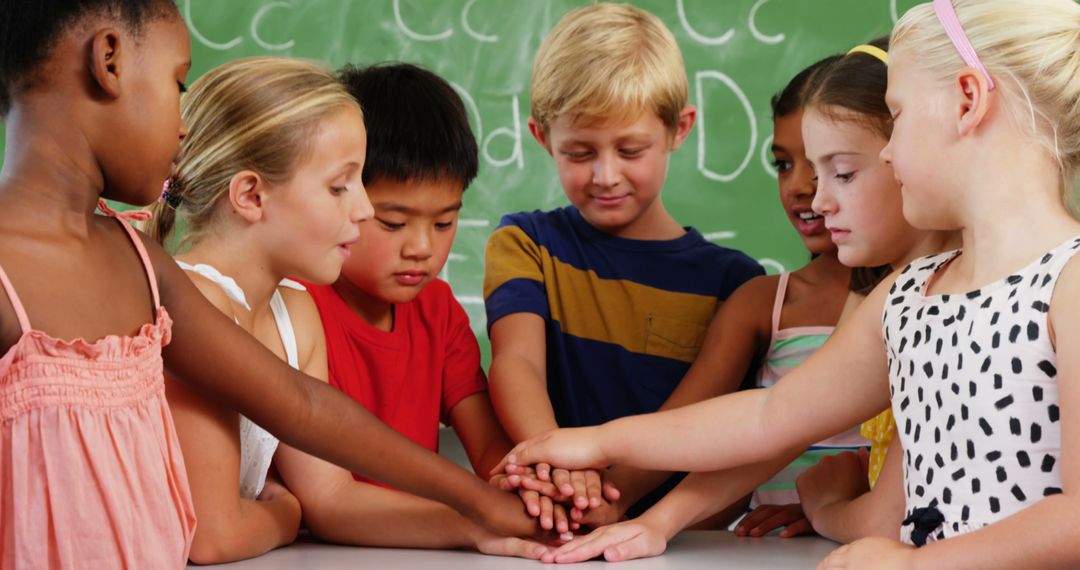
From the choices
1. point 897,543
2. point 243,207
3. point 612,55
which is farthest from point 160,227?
point 897,543

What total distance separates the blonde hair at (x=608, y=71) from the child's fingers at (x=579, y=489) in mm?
587

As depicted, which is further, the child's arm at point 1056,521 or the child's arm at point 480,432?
the child's arm at point 480,432

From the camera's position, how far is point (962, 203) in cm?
108

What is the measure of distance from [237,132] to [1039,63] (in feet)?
2.84

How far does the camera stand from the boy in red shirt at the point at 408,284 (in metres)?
1.54

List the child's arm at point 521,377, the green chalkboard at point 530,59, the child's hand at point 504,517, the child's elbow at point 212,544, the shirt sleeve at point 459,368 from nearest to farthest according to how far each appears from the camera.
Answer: the child's elbow at point 212,544, the child's hand at point 504,517, the child's arm at point 521,377, the shirt sleeve at point 459,368, the green chalkboard at point 530,59

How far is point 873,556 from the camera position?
1.04 m

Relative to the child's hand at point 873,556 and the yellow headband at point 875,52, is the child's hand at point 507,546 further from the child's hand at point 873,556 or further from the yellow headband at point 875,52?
the yellow headband at point 875,52

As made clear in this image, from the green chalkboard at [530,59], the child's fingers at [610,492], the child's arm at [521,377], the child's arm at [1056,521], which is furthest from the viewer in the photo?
the green chalkboard at [530,59]

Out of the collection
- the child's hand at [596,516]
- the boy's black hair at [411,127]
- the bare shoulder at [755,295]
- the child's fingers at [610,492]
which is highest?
the boy's black hair at [411,127]

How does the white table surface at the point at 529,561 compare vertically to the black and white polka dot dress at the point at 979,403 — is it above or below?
below

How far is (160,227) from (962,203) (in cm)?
93

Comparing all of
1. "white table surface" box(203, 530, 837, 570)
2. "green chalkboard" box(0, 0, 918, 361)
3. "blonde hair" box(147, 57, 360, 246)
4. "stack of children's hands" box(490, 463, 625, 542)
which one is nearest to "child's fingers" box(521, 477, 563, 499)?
"stack of children's hands" box(490, 463, 625, 542)

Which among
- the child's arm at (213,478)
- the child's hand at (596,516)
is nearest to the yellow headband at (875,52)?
the child's hand at (596,516)
